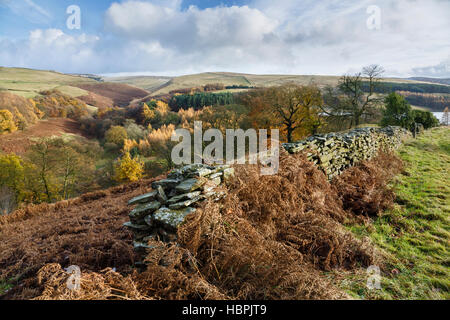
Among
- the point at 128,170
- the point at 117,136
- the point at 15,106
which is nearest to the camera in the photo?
the point at 128,170

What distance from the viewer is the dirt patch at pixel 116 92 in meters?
131

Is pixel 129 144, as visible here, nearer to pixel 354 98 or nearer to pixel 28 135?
pixel 28 135

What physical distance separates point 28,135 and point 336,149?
218 ft

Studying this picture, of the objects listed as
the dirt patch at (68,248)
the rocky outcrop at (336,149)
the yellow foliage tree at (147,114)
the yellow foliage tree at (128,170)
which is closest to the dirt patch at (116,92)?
the yellow foliage tree at (147,114)

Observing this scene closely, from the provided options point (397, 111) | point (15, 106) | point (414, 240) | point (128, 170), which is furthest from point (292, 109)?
point (15, 106)

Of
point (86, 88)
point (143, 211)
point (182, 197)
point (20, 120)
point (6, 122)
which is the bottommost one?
point (143, 211)

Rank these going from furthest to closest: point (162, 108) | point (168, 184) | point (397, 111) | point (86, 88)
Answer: point (86, 88) → point (162, 108) → point (397, 111) → point (168, 184)

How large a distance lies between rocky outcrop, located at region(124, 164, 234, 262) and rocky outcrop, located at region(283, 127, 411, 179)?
3.13 metres

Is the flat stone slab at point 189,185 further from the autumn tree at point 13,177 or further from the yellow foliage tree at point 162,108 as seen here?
the yellow foliage tree at point 162,108

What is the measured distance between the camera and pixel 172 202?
11.1 feet

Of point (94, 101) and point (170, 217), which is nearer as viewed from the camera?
point (170, 217)
